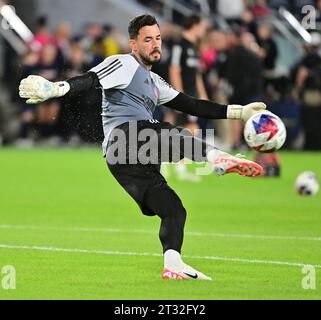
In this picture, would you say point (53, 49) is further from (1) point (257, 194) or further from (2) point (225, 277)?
(2) point (225, 277)

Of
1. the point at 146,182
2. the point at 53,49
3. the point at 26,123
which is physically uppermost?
the point at 53,49

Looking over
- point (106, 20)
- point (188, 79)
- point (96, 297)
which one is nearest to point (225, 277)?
point (96, 297)

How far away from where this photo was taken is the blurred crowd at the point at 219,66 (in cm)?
2873

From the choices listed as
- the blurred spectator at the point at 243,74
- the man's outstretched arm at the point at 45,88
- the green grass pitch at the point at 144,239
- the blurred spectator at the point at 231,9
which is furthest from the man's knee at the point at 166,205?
the blurred spectator at the point at 231,9

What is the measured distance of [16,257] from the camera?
11.4m

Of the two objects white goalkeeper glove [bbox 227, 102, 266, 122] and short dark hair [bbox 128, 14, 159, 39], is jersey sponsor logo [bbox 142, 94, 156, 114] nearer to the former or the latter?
short dark hair [bbox 128, 14, 159, 39]

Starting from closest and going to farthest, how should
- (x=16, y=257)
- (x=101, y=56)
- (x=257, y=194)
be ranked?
1. (x=16, y=257)
2. (x=257, y=194)
3. (x=101, y=56)

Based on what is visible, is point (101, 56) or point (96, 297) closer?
point (96, 297)

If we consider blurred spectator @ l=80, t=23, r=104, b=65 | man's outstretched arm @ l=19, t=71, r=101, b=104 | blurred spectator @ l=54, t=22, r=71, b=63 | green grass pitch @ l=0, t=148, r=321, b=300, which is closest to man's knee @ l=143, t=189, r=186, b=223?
green grass pitch @ l=0, t=148, r=321, b=300

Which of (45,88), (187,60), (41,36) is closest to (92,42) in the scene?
(41,36)

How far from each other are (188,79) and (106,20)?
1396cm

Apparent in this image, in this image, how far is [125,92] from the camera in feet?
33.4

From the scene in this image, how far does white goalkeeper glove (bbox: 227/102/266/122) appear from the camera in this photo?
10227 millimetres
